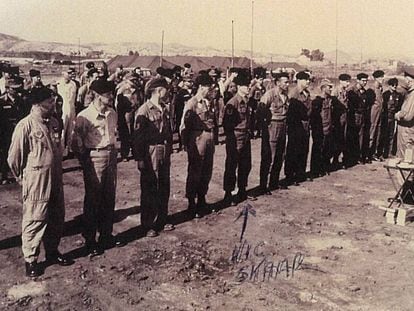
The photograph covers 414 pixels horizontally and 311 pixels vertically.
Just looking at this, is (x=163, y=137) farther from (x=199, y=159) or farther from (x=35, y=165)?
(x=35, y=165)

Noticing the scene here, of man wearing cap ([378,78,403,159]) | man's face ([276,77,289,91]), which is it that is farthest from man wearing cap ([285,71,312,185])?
man wearing cap ([378,78,403,159])

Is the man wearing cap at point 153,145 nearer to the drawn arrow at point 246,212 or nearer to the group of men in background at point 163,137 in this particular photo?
the group of men in background at point 163,137

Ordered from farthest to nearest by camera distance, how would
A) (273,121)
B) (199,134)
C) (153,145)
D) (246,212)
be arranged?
(273,121) < (246,212) < (199,134) < (153,145)

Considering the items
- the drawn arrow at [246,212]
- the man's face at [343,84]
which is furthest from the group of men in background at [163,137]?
the drawn arrow at [246,212]

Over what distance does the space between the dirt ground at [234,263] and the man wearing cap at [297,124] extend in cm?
108

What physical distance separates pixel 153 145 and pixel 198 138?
3.71ft

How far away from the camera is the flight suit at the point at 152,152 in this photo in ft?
21.8

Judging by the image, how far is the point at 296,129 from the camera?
9828 millimetres

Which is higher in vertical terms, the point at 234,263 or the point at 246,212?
the point at 246,212

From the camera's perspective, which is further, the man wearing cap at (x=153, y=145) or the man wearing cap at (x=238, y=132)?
the man wearing cap at (x=238, y=132)

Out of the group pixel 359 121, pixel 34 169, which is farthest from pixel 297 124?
pixel 34 169

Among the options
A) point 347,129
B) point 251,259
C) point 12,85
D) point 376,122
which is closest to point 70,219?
point 251,259

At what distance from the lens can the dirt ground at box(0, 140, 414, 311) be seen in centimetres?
512

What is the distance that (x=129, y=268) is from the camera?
5910 millimetres
